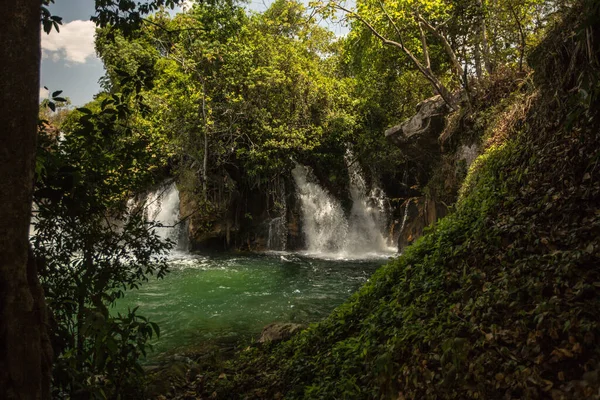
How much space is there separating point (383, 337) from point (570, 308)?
83.6 inches

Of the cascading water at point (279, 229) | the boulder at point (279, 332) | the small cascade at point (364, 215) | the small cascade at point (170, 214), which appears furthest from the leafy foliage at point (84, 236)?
the small cascade at point (170, 214)

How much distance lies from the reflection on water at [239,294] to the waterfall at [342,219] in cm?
181

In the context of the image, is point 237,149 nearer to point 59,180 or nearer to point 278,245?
point 278,245

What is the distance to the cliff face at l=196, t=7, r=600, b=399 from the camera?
10.1 ft

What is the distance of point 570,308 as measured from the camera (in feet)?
10.3

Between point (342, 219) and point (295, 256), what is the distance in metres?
3.36

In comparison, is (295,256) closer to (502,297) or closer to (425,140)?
(425,140)

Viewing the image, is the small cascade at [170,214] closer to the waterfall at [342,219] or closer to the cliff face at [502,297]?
the waterfall at [342,219]

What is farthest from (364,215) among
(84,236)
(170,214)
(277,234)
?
(84,236)

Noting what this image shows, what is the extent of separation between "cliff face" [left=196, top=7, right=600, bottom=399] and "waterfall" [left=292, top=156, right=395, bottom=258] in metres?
12.1

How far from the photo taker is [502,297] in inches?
148

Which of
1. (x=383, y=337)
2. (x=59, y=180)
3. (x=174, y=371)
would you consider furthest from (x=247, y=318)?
(x=59, y=180)

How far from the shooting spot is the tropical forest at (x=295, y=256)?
9.20 feet

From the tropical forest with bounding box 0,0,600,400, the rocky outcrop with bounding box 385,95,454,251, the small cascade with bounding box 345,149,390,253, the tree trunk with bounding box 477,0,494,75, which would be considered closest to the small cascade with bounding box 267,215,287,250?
the tropical forest with bounding box 0,0,600,400
